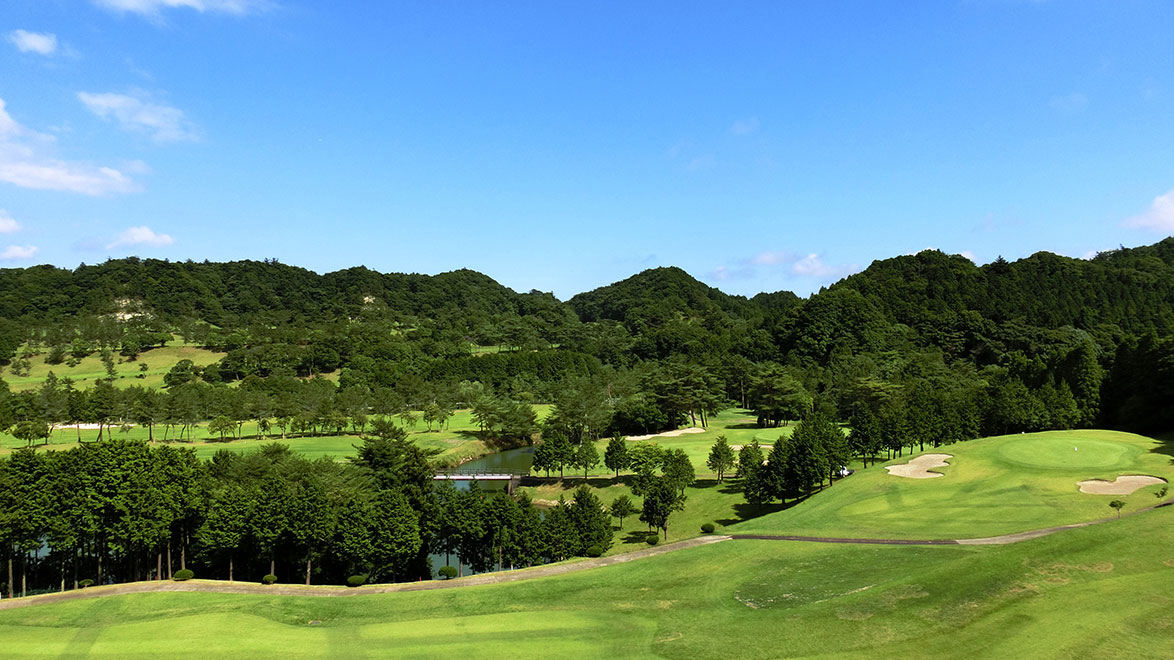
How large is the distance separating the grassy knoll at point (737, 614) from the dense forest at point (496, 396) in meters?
9.43

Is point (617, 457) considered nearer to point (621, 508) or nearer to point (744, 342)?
point (621, 508)

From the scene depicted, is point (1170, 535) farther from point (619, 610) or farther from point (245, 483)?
point (245, 483)

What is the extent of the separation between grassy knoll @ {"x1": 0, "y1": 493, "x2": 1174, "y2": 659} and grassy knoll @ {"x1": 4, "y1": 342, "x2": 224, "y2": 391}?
121 metres

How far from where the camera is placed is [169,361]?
150 meters

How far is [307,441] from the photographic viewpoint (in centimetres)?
9025

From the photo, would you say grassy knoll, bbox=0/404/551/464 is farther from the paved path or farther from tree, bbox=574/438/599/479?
the paved path

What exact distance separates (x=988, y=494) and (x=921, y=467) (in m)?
8.91

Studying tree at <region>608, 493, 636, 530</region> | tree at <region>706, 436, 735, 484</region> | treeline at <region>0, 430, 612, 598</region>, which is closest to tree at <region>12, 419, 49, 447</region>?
treeline at <region>0, 430, 612, 598</region>

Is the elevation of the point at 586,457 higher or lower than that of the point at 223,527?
higher

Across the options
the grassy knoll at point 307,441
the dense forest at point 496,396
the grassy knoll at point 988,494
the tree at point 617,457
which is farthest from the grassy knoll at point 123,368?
the grassy knoll at point 988,494

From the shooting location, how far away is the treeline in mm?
37281

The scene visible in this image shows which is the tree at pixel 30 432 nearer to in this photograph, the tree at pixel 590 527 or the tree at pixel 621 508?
the tree at pixel 621 508

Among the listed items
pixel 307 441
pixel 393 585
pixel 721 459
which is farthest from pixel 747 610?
pixel 307 441

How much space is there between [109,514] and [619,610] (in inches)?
1236
